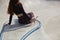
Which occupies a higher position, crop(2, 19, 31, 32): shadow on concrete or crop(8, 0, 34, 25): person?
crop(8, 0, 34, 25): person

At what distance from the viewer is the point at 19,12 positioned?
2660mm

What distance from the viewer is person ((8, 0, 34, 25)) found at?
2.62 m

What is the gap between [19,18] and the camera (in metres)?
2.74

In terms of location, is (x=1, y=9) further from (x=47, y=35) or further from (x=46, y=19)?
(x=47, y=35)

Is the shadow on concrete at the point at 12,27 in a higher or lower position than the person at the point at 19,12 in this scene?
lower

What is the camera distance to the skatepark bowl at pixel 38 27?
2.36m

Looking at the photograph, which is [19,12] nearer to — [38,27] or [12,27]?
[12,27]

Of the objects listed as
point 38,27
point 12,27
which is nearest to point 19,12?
point 12,27

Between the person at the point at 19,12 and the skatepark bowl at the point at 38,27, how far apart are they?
84 mm

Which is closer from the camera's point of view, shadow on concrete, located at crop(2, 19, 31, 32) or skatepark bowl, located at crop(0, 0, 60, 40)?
skatepark bowl, located at crop(0, 0, 60, 40)

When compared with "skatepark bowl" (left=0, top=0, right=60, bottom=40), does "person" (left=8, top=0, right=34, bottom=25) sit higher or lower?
higher

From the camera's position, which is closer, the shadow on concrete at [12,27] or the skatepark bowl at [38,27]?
the skatepark bowl at [38,27]

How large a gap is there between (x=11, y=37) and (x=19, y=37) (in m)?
0.12

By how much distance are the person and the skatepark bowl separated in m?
0.08
